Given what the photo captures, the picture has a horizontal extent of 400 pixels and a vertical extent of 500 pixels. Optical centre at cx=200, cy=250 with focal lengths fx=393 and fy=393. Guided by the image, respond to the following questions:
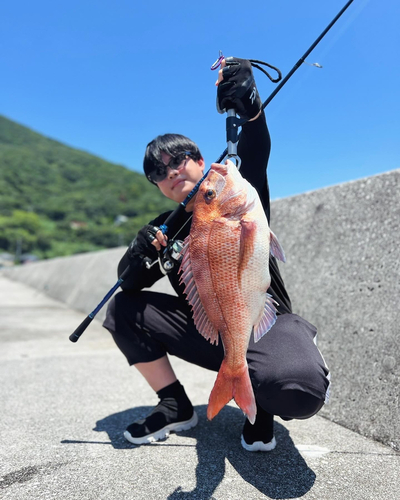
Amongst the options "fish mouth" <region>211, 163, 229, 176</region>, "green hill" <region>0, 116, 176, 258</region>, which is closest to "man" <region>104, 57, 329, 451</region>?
"fish mouth" <region>211, 163, 229, 176</region>

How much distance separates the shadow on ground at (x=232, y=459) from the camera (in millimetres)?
1651

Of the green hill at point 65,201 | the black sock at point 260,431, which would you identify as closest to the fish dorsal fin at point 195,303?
→ the black sock at point 260,431

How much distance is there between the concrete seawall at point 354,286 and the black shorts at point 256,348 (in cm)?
46

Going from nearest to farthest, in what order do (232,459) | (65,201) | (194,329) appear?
(232,459) → (194,329) → (65,201)

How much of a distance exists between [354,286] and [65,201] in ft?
247

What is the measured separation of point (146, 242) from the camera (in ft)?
6.98

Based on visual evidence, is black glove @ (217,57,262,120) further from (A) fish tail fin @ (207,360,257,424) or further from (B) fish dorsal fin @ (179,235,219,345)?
(A) fish tail fin @ (207,360,257,424)

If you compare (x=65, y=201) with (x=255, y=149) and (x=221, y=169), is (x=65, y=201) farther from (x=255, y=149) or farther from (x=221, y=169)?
(x=221, y=169)

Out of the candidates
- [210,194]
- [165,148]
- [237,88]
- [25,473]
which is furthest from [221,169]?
[25,473]

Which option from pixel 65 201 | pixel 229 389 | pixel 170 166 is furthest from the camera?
pixel 65 201

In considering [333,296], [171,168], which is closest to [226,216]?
[171,168]

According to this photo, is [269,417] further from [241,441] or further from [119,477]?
[119,477]

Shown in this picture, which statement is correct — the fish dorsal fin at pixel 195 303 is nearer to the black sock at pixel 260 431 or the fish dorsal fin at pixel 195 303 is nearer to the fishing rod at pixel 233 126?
the fishing rod at pixel 233 126

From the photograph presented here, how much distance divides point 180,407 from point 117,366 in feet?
5.31
